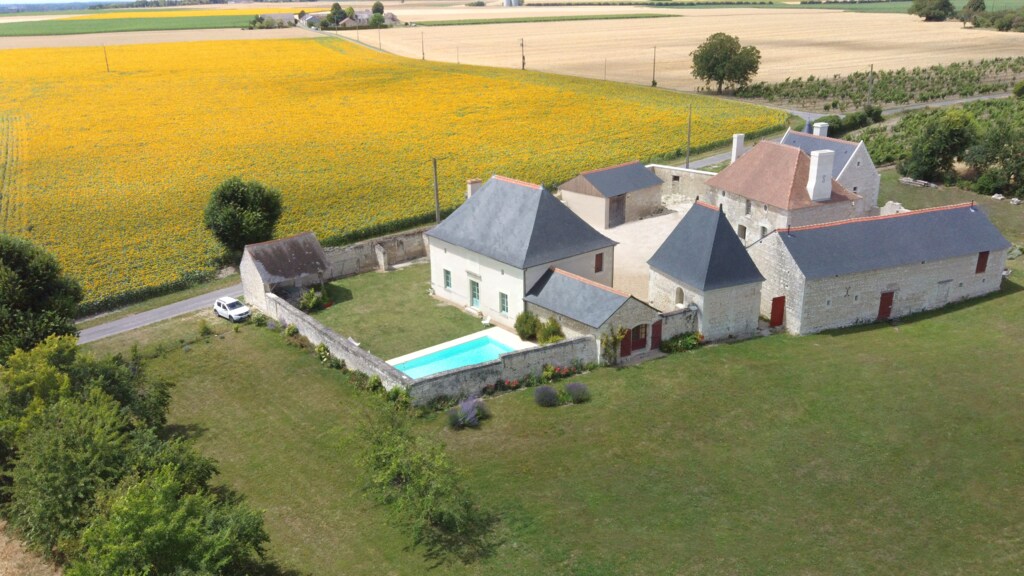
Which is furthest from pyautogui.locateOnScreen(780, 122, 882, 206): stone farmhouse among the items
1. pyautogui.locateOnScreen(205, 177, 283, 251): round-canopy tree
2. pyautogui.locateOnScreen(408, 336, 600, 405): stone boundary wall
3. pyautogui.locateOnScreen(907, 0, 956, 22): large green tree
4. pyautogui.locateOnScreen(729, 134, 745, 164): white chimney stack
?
pyautogui.locateOnScreen(907, 0, 956, 22): large green tree

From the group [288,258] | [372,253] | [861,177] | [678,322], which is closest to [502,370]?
[678,322]

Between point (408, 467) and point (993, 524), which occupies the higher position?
point (408, 467)

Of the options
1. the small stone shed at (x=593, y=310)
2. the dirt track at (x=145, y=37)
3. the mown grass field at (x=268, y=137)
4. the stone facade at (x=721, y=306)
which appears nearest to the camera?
the small stone shed at (x=593, y=310)

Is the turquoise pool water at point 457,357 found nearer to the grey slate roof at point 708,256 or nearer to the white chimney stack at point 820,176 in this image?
the grey slate roof at point 708,256

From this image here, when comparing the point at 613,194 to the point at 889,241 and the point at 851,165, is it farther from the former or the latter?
the point at 889,241

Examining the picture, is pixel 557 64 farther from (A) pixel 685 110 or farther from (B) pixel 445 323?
(B) pixel 445 323

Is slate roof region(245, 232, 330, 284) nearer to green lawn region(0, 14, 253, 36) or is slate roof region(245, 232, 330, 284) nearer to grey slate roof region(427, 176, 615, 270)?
grey slate roof region(427, 176, 615, 270)

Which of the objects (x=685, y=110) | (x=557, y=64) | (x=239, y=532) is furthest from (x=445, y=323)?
(x=557, y=64)

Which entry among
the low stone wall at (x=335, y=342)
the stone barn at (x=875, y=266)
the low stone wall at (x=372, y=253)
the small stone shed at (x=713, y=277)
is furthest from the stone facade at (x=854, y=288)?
the low stone wall at (x=372, y=253)
